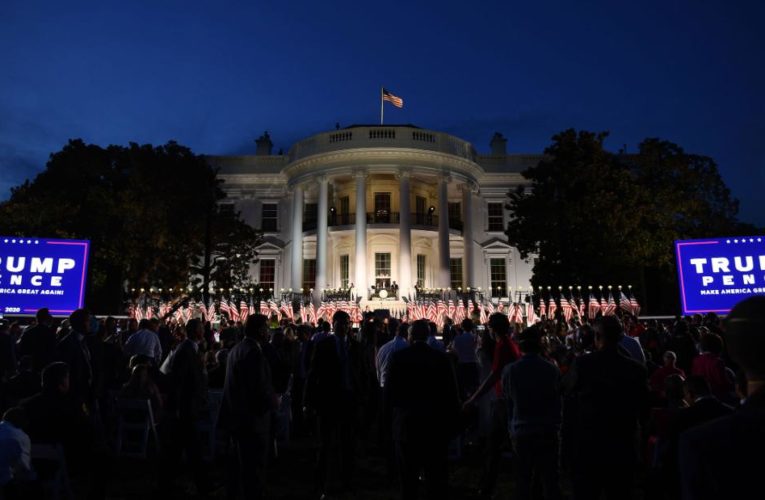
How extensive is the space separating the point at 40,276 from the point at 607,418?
47.7 ft

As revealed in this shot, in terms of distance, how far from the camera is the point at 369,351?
9102 millimetres

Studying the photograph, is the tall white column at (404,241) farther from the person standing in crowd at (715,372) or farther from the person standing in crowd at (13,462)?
the person standing in crowd at (13,462)

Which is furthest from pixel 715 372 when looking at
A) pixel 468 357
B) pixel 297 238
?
pixel 297 238

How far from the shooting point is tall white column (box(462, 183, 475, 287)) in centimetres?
3188

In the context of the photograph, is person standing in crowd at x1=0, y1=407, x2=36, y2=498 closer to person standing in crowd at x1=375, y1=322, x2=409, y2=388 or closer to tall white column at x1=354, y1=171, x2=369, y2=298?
person standing in crowd at x1=375, y1=322, x2=409, y2=388

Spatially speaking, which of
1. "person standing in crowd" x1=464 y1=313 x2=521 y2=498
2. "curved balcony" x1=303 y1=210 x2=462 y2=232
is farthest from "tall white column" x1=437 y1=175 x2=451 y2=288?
"person standing in crowd" x1=464 y1=313 x2=521 y2=498

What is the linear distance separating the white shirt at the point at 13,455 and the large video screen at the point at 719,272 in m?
15.7

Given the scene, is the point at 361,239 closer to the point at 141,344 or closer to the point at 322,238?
the point at 322,238

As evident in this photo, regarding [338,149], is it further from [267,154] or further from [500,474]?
[500,474]

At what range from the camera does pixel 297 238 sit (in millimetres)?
32125

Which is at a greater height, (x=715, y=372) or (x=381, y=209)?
(x=381, y=209)

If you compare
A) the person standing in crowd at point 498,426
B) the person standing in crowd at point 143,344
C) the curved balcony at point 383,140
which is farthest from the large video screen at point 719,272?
the curved balcony at point 383,140

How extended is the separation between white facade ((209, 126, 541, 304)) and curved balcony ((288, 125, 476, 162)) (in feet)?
0.19

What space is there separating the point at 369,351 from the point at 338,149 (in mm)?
22719
